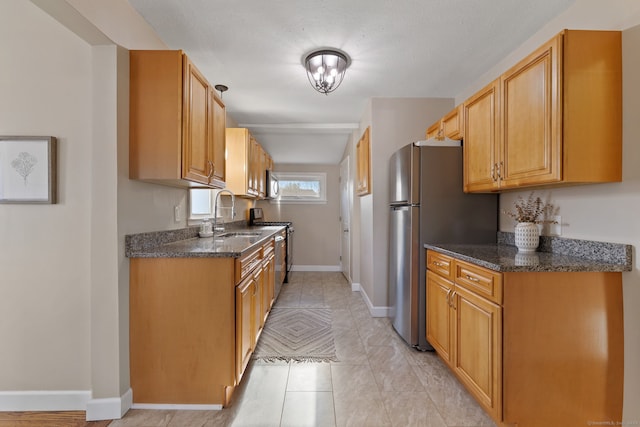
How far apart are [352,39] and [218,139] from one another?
1.29 m

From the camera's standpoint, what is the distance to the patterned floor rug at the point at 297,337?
7.67 feet

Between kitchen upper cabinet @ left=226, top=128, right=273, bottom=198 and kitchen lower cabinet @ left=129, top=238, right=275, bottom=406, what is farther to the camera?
kitchen upper cabinet @ left=226, top=128, right=273, bottom=198

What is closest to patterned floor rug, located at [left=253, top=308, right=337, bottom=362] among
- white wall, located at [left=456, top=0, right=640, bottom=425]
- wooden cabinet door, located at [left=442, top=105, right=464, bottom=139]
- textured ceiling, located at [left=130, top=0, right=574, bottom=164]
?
white wall, located at [left=456, top=0, right=640, bottom=425]

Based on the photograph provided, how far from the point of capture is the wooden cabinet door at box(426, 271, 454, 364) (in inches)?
78.3

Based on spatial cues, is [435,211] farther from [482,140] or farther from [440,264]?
[482,140]

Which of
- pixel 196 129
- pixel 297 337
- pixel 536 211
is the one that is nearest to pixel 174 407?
pixel 297 337

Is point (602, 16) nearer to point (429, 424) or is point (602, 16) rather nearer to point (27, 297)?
point (429, 424)

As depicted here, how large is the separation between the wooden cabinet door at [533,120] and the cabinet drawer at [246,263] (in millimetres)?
1776

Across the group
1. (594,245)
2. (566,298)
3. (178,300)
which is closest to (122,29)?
(178,300)

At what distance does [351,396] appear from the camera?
1.82 meters

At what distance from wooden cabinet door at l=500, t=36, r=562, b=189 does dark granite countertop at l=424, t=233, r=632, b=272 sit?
43 centimetres

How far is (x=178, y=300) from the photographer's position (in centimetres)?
171

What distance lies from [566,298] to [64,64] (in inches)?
117

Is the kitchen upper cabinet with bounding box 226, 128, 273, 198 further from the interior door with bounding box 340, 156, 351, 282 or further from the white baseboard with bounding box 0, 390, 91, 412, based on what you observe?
the white baseboard with bounding box 0, 390, 91, 412
